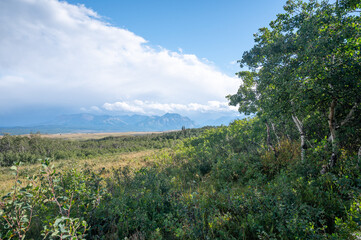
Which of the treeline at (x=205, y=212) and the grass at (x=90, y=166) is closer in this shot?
the treeline at (x=205, y=212)

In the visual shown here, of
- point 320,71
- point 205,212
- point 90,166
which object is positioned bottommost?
point 90,166

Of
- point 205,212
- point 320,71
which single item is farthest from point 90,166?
point 320,71

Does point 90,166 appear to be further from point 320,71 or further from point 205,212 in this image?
point 320,71

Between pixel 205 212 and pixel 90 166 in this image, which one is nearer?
pixel 205 212

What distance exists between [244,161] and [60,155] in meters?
43.7

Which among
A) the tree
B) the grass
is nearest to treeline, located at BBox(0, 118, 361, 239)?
the tree

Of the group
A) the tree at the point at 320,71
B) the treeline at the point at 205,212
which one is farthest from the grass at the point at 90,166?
the tree at the point at 320,71

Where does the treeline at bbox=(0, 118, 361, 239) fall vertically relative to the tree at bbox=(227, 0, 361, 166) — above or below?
below

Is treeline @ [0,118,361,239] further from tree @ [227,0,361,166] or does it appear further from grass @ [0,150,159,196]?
grass @ [0,150,159,196]

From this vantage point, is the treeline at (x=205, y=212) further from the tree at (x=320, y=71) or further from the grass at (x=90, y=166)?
the grass at (x=90, y=166)

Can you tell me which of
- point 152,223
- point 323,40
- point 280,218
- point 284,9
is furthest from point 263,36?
point 152,223

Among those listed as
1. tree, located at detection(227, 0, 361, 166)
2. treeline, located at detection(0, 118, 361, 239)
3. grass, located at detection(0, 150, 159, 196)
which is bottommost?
grass, located at detection(0, 150, 159, 196)

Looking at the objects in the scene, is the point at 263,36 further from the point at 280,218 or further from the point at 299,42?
the point at 280,218

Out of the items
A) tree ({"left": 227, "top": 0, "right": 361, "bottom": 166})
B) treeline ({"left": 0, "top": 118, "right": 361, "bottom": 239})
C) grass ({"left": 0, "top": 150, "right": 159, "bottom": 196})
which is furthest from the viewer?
grass ({"left": 0, "top": 150, "right": 159, "bottom": 196})
